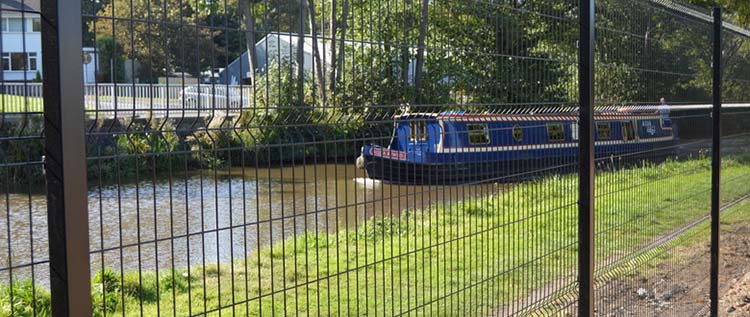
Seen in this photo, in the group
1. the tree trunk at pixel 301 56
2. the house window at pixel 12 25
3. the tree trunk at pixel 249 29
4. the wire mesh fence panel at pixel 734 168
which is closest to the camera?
the house window at pixel 12 25

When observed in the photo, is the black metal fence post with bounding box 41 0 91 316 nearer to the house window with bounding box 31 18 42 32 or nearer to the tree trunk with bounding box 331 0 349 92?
the house window with bounding box 31 18 42 32

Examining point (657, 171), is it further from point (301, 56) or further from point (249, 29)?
point (249, 29)

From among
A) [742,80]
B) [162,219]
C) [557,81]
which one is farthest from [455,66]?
[742,80]

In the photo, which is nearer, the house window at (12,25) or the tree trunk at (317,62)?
the house window at (12,25)

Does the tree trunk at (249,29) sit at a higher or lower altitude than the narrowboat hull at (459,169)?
higher

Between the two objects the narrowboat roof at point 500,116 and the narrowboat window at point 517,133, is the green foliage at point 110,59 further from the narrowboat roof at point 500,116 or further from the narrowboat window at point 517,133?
the narrowboat window at point 517,133

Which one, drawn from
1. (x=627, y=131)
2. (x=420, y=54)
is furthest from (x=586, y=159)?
(x=420, y=54)

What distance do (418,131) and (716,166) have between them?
4604mm

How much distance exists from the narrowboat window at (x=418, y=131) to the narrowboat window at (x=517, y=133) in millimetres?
866

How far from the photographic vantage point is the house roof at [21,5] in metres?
2.30

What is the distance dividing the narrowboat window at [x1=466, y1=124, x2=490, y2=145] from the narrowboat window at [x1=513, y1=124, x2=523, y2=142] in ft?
0.62

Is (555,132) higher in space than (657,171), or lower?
higher

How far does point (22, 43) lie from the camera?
7.72 feet

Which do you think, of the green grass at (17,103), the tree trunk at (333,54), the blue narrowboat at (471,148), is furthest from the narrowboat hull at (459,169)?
the green grass at (17,103)
